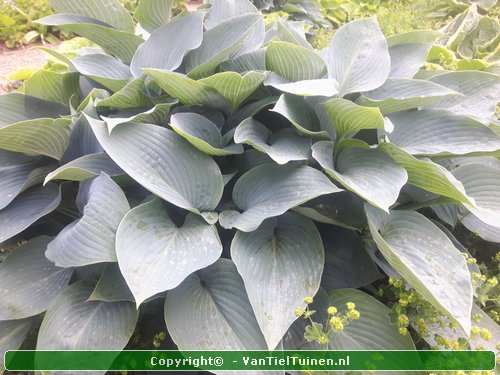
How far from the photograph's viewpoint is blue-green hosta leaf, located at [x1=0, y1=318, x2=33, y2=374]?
3.84 ft

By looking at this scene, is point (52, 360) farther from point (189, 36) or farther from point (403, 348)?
point (189, 36)

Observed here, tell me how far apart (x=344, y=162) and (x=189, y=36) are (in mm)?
656

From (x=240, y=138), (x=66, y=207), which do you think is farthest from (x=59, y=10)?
(x=240, y=138)

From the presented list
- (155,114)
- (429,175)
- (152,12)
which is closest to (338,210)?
(429,175)

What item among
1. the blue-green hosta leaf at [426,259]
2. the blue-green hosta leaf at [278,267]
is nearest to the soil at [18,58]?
the blue-green hosta leaf at [278,267]

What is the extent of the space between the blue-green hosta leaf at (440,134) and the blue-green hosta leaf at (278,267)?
40cm

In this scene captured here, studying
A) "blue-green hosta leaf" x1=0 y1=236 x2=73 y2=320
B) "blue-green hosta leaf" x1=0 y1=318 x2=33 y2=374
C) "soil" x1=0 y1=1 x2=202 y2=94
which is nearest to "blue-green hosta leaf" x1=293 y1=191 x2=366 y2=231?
"blue-green hosta leaf" x1=0 y1=236 x2=73 y2=320

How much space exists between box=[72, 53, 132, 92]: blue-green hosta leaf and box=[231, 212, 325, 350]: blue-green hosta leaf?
27.0 inches

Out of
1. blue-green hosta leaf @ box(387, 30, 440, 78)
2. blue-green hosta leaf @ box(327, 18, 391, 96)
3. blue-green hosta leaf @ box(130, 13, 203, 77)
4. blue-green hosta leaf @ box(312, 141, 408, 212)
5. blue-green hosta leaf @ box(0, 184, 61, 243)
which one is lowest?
blue-green hosta leaf @ box(0, 184, 61, 243)

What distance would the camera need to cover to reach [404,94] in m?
1.34

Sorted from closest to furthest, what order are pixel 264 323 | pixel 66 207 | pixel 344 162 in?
1. pixel 264 323
2. pixel 344 162
3. pixel 66 207

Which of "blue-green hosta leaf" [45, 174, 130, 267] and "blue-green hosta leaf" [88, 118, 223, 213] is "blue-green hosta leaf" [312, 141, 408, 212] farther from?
"blue-green hosta leaf" [45, 174, 130, 267]

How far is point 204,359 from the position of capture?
39.0 inches

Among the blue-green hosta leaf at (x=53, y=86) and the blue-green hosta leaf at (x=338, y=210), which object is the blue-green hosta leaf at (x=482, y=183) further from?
the blue-green hosta leaf at (x=53, y=86)
